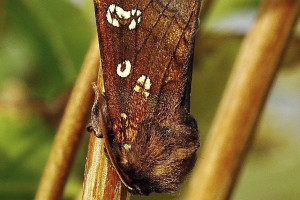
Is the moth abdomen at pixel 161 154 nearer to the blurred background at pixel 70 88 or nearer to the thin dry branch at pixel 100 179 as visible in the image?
the thin dry branch at pixel 100 179

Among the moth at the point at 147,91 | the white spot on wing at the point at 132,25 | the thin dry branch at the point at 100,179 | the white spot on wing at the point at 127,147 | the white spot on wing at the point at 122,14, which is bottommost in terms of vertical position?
the thin dry branch at the point at 100,179

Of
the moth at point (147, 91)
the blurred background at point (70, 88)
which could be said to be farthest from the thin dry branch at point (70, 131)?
the blurred background at point (70, 88)

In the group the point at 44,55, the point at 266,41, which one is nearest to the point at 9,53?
the point at 44,55

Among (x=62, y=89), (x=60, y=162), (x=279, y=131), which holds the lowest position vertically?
(x=60, y=162)

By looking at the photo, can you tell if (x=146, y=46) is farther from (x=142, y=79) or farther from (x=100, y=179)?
(x=100, y=179)

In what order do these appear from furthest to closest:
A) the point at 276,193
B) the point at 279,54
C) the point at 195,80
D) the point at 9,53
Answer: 1. the point at 9,53
2. the point at 276,193
3. the point at 195,80
4. the point at 279,54

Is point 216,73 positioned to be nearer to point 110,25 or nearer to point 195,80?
point 195,80
